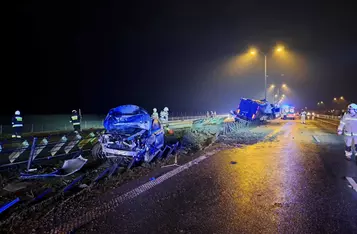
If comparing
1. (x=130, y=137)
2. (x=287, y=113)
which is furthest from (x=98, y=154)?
(x=287, y=113)

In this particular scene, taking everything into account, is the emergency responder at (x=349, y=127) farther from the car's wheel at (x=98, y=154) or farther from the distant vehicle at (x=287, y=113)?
the distant vehicle at (x=287, y=113)

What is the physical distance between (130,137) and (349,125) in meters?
6.83

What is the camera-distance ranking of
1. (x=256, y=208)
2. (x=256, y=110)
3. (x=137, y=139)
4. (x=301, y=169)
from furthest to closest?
1. (x=256, y=110)
2. (x=137, y=139)
3. (x=301, y=169)
4. (x=256, y=208)

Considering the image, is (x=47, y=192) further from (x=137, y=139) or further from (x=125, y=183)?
(x=137, y=139)

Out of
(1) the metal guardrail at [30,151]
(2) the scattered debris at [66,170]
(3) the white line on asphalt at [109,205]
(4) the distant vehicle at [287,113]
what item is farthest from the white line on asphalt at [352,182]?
(4) the distant vehicle at [287,113]

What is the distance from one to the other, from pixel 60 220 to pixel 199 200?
7.88 ft

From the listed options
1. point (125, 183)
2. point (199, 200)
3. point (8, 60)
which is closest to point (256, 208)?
point (199, 200)

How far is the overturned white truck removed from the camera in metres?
7.88

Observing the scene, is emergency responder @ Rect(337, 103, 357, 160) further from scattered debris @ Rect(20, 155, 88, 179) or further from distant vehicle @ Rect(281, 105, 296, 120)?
distant vehicle @ Rect(281, 105, 296, 120)

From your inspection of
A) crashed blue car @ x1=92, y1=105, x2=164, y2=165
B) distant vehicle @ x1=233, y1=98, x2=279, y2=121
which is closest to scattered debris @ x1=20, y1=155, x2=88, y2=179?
crashed blue car @ x1=92, y1=105, x2=164, y2=165

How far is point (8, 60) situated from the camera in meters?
61.0

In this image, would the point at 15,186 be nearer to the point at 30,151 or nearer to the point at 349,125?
the point at 30,151

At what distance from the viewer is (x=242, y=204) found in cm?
460

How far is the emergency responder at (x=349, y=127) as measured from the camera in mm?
7848
